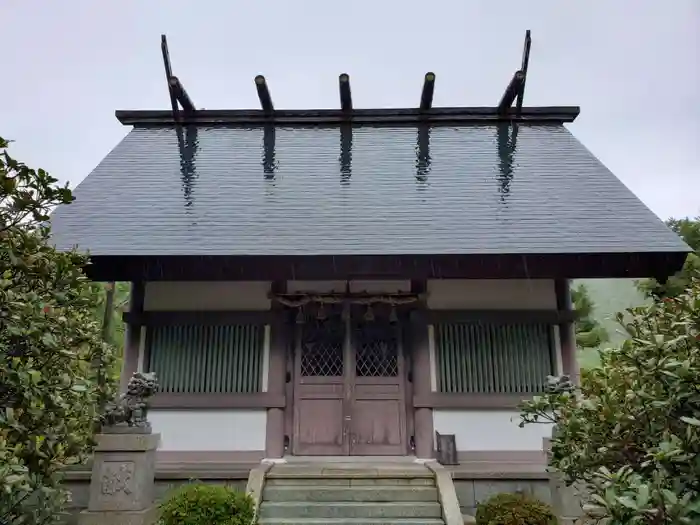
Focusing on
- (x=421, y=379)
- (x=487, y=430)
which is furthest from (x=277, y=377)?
(x=487, y=430)

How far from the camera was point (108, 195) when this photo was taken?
27.6ft

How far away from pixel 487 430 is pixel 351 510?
7.59 feet

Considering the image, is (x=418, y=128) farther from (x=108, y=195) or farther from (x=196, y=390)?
(x=196, y=390)

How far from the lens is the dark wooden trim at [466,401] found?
22.8 feet

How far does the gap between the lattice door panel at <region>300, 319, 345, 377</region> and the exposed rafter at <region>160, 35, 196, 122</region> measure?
5.25 meters

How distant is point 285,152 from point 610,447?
7.90 m

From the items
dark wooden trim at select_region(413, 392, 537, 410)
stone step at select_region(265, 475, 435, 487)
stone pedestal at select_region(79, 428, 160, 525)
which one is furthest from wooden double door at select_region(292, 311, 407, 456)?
stone pedestal at select_region(79, 428, 160, 525)

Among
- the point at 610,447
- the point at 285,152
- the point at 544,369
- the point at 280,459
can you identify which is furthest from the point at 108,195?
the point at 610,447

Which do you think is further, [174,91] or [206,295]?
[174,91]

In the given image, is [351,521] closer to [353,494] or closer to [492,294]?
[353,494]

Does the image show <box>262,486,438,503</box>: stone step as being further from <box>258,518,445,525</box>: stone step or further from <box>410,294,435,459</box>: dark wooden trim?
<box>410,294,435,459</box>: dark wooden trim

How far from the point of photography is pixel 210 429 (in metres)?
6.95

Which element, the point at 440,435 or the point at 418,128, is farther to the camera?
the point at 418,128

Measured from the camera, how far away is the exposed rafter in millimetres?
9661
